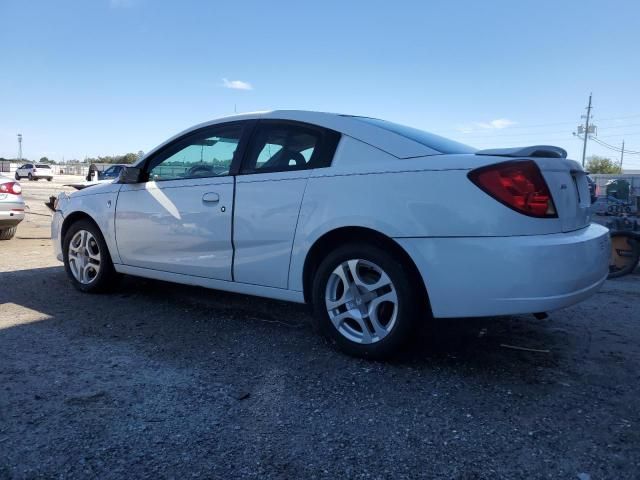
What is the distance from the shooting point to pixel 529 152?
3004 mm

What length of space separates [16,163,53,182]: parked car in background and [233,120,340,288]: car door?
48.9 metres

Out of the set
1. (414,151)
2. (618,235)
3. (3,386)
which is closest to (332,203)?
(414,151)

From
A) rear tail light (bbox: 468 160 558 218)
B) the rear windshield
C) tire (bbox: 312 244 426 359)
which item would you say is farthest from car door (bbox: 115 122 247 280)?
rear tail light (bbox: 468 160 558 218)

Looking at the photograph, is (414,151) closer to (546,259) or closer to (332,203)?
(332,203)

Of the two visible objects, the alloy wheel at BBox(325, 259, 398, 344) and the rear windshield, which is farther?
the rear windshield

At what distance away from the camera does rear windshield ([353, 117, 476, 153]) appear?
3381 mm

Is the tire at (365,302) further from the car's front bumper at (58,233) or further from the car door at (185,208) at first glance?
the car's front bumper at (58,233)

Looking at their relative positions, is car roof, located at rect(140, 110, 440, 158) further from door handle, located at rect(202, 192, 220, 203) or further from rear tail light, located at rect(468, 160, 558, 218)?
door handle, located at rect(202, 192, 220, 203)

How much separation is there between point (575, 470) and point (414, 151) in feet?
6.17

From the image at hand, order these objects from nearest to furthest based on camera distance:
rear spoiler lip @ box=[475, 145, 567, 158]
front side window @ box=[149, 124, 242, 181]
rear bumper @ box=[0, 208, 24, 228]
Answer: rear spoiler lip @ box=[475, 145, 567, 158], front side window @ box=[149, 124, 242, 181], rear bumper @ box=[0, 208, 24, 228]

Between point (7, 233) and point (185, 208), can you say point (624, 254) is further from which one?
point (7, 233)

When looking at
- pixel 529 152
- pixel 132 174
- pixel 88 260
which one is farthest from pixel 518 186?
pixel 88 260

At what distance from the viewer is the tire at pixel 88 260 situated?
4.81 metres

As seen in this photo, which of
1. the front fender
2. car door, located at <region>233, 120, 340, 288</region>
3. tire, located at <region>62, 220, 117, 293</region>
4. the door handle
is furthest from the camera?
tire, located at <region>62, 220, 117, 293</region>
